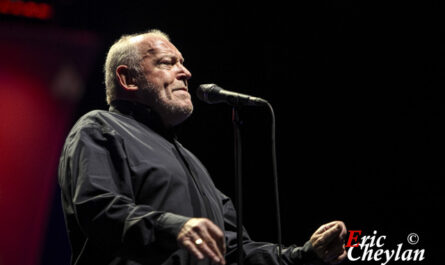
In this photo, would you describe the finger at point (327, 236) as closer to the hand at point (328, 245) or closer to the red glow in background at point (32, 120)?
the hand at point (328, 245)

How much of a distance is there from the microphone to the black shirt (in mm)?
291

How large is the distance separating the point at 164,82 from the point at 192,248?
1.16m

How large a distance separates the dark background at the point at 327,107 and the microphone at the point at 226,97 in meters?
2.11

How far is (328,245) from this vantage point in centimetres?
205

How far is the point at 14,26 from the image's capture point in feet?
11.3

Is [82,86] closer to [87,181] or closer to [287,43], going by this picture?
[287,43]

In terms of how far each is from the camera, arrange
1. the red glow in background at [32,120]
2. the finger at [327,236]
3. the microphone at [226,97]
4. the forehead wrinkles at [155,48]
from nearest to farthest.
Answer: the microphone at [226,97] < the finger at [327,236] < the forehead wrinkles at [155,48] < the red glow in background at [32,120]

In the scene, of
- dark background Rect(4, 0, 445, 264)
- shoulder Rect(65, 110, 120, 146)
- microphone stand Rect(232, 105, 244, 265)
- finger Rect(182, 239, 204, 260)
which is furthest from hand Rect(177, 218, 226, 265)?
dark background Rect(4, 0, 445, 264)

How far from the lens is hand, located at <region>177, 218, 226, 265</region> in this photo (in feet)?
4.34

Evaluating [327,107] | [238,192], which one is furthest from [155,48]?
[327,107]

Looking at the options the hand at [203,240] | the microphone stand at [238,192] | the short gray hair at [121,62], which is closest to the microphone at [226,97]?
the microphone stand at [238,192]

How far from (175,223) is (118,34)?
8.75 feet

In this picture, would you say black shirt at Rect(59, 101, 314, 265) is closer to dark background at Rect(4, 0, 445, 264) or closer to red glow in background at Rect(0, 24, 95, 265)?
red glow in background at Rect(0, 24, 95, 265)

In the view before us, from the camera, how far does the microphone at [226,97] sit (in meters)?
1.88
